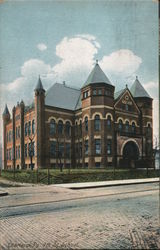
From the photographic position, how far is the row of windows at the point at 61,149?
3014 cm

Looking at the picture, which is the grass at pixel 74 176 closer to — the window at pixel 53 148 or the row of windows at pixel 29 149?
the row of windows at pixel 29 149

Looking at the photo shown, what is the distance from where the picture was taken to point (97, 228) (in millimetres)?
5934

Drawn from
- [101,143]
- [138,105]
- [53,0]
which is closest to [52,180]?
[101,143]

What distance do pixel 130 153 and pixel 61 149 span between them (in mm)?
8982

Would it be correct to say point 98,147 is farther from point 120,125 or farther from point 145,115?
point 145,115

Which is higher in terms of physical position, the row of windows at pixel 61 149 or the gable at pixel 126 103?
the gable at pixel 126 103

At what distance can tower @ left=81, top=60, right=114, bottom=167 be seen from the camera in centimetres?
2865

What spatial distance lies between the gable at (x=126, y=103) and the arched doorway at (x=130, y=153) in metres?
4.62

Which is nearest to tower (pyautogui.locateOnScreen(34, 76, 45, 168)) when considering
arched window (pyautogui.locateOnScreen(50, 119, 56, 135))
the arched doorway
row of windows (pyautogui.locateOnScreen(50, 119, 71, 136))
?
arched window (pyautogui.locateOnScreen(50, 119, 56, 135))

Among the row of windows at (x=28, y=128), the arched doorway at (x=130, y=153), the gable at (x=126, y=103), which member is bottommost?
the arched doorway at (x=130, y=153)

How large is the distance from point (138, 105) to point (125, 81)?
85.8 feet

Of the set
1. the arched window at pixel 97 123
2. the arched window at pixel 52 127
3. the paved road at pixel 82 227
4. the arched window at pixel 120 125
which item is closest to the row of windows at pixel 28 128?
the arched window at pixel 52 127

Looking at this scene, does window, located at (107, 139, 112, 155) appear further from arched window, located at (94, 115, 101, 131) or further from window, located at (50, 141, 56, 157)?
window, located at (50, 141, 56, 157)

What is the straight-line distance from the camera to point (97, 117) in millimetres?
29594
